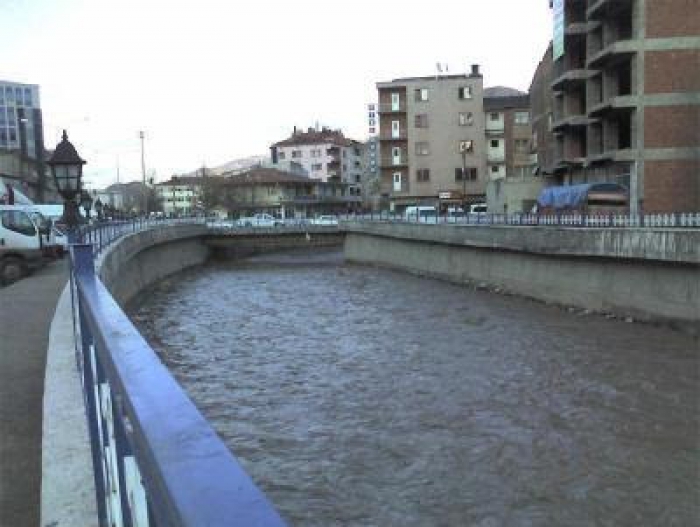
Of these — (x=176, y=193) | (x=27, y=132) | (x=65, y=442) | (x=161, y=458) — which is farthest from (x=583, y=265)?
(x=176, y=193)

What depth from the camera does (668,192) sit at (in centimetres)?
3875

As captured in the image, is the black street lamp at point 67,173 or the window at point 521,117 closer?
the black street lamp at point 67,173

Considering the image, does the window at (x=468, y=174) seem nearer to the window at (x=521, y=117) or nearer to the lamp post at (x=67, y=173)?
the window at (x=521, y=117)

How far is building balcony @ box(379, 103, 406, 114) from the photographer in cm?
8212

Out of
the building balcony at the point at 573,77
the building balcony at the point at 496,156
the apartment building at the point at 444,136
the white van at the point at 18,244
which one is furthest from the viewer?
the building balcony at the point at 496,156

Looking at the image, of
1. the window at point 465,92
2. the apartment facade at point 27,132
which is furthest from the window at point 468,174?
the apartment facade at point 27,132

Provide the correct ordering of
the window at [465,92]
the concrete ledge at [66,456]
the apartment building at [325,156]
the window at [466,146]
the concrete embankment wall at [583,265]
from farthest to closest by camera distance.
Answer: the apartment building at [325,156] → the window at [465,92] → the window at [466,146] → the concrete embankment wall at [583,265] → the concrete ledge at [66,456]

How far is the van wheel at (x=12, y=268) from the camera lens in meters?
23.8

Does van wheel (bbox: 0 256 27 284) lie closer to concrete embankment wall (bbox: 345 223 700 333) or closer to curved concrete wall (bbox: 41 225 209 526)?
curved concrete wall (bbox: 41 225 209 526)

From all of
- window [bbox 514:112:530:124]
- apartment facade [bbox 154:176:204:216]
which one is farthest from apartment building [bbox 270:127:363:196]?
window [bbox 514:112:530:124]

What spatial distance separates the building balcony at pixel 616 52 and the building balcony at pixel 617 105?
6.97 ft

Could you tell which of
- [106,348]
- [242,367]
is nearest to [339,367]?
[242,367]

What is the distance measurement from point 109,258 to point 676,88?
1187 inches

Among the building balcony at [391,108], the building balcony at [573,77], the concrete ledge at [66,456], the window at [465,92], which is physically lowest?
the concrete ledge at [66,456]
